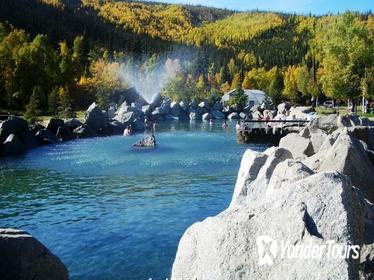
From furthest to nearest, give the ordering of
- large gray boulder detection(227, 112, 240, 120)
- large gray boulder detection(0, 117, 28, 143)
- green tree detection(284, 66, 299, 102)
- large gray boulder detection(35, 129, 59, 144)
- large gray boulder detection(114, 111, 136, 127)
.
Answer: green tree detection(284, 66, 299, 102)
large gray boulder detection(227, 112, 240, 120)
large gray boulder detection(114, 111, 136, 127)
large gray boulder detection(35, 129, 59, 144)
large gray boulder detection(0, 117, 28, 143)

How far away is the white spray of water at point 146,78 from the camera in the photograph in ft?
504

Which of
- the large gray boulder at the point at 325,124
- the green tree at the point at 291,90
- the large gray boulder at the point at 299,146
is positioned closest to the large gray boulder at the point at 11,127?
the large gray boulder at the point at 325,124

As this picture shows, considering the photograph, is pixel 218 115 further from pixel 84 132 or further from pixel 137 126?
pixel 84 132

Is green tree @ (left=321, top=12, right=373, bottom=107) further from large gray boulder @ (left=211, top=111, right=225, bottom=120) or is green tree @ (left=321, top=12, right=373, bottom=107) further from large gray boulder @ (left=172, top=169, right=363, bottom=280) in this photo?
large gray boulder @ (left=172, top=169, right=363, bottom=280)

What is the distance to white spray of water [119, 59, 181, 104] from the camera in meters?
154

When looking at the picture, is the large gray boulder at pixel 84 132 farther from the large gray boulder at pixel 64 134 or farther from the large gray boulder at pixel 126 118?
the large gray boulder at pixel 126 118

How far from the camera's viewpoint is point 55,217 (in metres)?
24.6

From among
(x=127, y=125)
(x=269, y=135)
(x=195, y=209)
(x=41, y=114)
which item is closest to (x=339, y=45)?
(x=269, y=135)

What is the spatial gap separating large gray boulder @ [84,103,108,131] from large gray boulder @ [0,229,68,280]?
62137 millimetres

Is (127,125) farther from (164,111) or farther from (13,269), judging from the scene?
(13,269)

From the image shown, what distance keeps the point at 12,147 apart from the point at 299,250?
48.2 meters

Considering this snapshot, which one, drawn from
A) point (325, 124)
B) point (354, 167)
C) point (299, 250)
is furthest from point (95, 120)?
point (299, 250)

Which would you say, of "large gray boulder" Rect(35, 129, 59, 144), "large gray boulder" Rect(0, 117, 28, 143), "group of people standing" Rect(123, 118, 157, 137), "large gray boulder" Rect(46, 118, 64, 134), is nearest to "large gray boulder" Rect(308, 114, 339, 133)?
"group of people standing" Rect(123, 118, 157, 137)

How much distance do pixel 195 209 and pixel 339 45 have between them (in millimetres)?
65224
